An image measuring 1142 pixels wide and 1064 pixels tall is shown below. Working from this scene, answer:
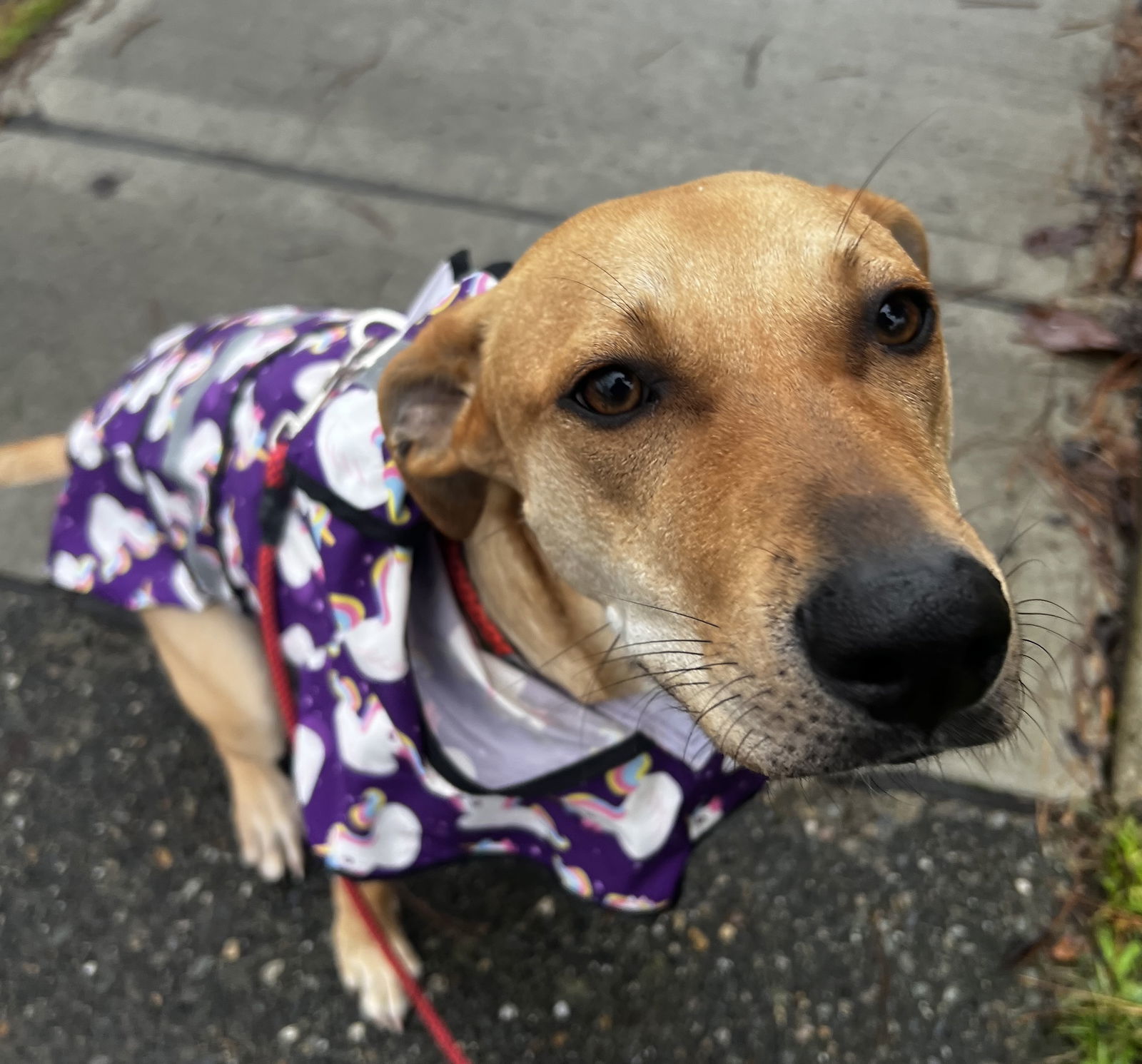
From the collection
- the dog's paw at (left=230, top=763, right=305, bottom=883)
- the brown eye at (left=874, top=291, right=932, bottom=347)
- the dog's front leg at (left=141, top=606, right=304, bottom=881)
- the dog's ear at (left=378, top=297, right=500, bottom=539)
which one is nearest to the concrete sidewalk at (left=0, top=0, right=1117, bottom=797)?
the dog's front leg at (left=141, top=606, right=304, bottom=881)

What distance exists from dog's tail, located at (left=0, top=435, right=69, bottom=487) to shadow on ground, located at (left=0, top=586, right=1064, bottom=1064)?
3.02 feet

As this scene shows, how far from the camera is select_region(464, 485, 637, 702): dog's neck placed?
1788mm

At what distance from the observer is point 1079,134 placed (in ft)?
13.3

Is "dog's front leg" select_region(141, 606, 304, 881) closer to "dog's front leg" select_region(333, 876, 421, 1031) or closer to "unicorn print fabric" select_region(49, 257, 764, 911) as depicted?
"unicorn print fabric" select_region(49, 257, 764, 911)

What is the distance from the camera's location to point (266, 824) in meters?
2.50

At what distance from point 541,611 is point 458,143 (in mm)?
3098

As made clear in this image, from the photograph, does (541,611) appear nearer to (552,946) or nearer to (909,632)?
(909,632)

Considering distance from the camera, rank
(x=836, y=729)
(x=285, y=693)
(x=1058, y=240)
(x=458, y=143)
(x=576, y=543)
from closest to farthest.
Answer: (x=836, y=729), (x=576, y=543), (x=285, y=693), (x=1058, y=240), (x=458, y=143)

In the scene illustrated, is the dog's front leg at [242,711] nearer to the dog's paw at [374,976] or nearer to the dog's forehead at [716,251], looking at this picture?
the dog's paw at [374,976]

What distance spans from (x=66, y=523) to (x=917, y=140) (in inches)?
151

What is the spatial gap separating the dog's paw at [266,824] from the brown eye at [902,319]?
201 cm

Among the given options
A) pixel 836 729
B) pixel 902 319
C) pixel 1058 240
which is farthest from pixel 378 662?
pixel 1058 240

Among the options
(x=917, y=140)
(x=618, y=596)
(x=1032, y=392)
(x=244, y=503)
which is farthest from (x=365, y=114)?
(x=618, y=596)

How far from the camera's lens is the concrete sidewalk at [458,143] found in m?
3.63
